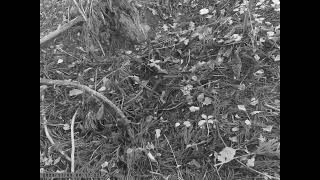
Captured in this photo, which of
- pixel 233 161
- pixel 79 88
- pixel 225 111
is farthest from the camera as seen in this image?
pixel 79 88

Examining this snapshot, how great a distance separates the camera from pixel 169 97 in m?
2.58

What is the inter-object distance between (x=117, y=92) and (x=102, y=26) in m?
0.63

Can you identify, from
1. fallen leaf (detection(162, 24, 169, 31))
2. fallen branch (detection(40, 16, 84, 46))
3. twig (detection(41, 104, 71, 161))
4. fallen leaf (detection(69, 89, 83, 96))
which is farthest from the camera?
fallen leaf (detection(162, 24, 169, 31))

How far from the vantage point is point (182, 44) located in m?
2.80

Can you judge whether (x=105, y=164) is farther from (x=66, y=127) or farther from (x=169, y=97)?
(x=169, y=97)

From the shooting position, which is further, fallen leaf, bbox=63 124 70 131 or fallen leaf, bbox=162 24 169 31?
fallen leaf, bbox=162 24 169 31

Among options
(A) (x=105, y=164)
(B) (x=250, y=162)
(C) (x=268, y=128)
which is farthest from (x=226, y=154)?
(A) (x=105, y=164)

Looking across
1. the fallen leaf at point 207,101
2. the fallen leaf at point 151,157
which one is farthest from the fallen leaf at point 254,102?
the fallen leaf at point 151,157

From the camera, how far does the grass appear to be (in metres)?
2.37

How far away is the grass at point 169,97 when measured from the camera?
2.37 m

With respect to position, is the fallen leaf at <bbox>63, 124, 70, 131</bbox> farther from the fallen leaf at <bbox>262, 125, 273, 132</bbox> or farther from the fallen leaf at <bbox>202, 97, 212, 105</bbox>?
the fallen leaf at <bbox>262, 125, 273, 132</bbox>

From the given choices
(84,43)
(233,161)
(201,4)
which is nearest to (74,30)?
(84,43)

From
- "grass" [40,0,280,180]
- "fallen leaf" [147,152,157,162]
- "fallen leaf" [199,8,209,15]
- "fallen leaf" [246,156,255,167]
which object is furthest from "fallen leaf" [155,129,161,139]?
"fallen leaf" [199,8,209,15]

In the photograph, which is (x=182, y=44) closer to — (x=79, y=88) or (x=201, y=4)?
(x=201, y=4)
